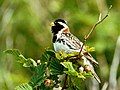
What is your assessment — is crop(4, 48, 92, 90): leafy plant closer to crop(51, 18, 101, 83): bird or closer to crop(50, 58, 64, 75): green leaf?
crop(50, 58, 64, 75): green leaf

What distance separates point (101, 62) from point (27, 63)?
423cm

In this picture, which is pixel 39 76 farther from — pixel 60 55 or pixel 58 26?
pixel 58 26

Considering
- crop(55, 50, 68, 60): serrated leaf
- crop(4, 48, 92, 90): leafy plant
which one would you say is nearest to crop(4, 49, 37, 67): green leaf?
crop(4, 48, 92, 90): leafy plant

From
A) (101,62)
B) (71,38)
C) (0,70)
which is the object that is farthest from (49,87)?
(101,62)

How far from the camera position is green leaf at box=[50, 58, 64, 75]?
2.44 metres

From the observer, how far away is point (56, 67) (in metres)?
2.44

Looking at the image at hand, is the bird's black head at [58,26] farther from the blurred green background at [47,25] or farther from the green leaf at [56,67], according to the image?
the blurred green background at [47,25]

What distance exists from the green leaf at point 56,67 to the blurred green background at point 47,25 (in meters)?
3.87

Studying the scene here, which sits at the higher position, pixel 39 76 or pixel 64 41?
pixel 64 41

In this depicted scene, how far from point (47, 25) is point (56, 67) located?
14.6ft

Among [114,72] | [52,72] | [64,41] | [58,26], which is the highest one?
[58,26]

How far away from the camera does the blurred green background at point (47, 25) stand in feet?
21.7

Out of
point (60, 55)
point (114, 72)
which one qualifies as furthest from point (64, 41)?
point (114, 72)

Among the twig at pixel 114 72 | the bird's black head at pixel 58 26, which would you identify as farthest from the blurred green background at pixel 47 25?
the bird's black head at pixel 58 26
